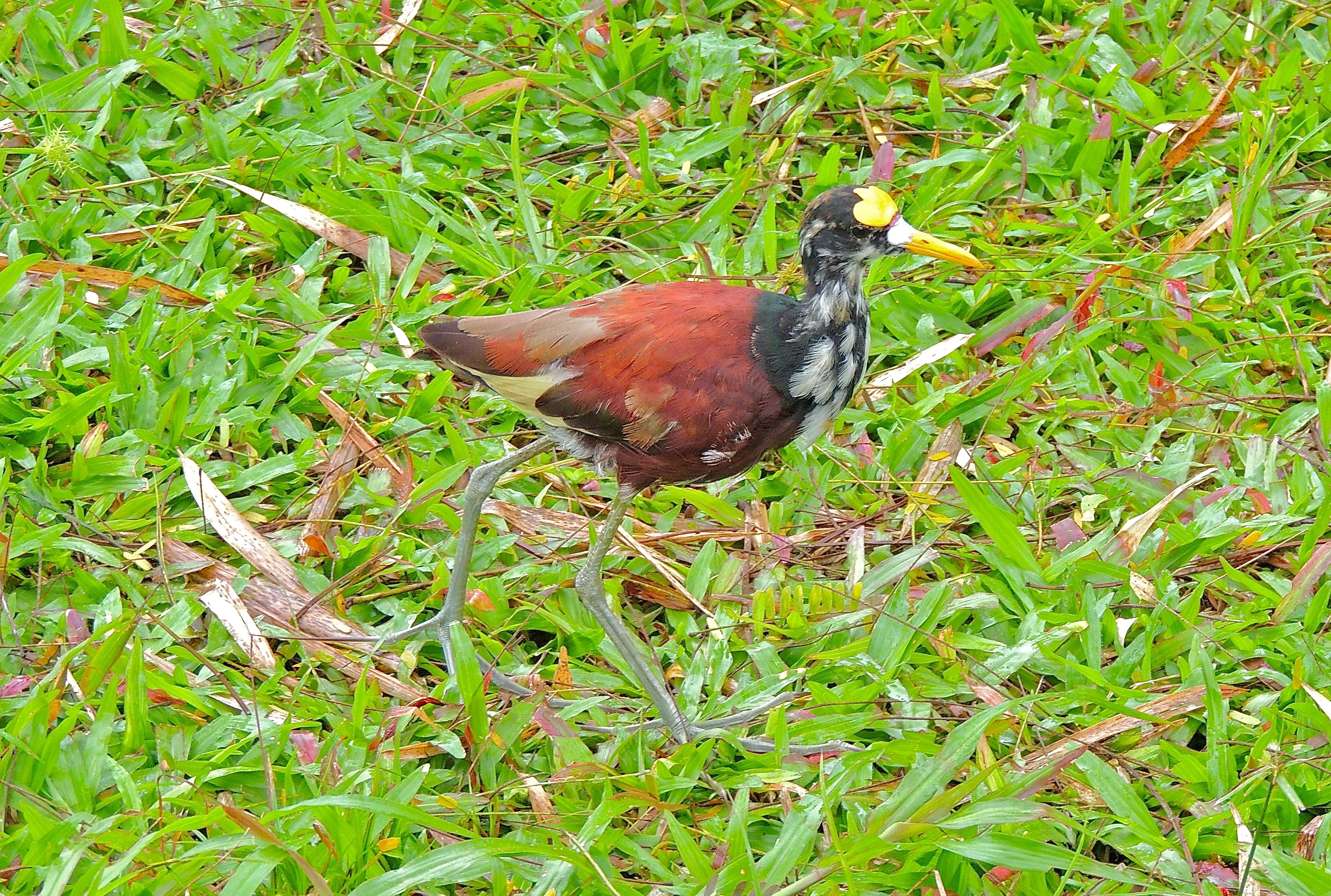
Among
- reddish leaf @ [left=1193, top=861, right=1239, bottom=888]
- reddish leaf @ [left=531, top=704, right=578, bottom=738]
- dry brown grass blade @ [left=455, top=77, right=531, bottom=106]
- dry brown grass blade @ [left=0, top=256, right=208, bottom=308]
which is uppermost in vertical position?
dry brown grass blade @ [left=455, top=77, right=531, bottom=106]

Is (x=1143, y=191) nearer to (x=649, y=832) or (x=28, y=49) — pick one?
(x=649, y=832)

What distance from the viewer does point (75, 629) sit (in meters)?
4.19

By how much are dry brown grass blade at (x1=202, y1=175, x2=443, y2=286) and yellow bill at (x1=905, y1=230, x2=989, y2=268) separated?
2.15 metres

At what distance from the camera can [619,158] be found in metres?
6.00

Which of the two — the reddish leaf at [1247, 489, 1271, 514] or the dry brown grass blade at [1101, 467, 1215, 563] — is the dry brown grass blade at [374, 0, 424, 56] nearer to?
the dry brown grass blade at [1101, 467, 1215, 563]

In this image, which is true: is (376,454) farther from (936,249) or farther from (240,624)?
(936,249)

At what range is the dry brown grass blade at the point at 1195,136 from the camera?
5.90 meters

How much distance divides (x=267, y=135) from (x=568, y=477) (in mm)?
2001

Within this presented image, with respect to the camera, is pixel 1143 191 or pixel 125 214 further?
pixel 1143 191

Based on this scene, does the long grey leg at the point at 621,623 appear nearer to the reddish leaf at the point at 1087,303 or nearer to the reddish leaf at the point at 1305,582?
the reddish leaf at the point at 1305,582

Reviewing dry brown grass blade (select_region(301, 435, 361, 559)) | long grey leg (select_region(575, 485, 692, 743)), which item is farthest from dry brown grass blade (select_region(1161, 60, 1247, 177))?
dry brown grass blade (select_region(301, 435, 361, 559))

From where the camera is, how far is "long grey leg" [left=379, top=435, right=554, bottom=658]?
425 cm

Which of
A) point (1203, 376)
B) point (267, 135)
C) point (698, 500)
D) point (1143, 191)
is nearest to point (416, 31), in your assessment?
point (267, 135)

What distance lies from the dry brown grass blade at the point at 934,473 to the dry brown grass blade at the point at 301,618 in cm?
172
